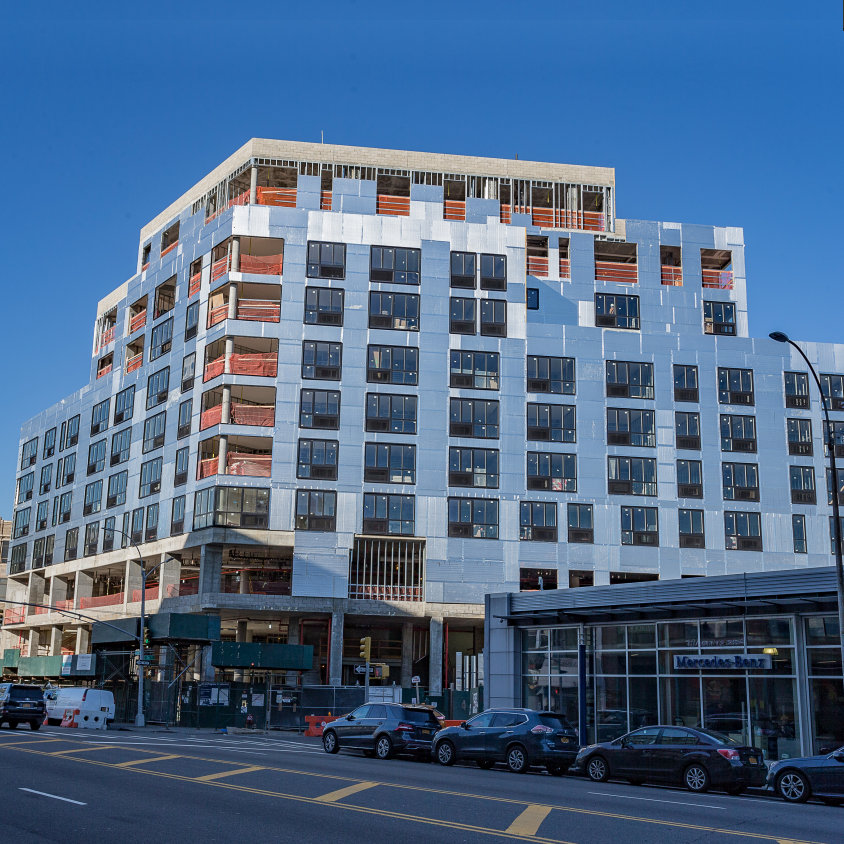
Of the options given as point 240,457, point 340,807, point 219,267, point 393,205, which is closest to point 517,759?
point 340,807

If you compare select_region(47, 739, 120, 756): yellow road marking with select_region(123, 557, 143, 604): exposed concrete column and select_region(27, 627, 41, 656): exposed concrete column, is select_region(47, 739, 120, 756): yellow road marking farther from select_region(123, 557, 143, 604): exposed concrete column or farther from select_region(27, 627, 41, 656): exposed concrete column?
select_region(27, 627, 41, 656): exposed concrete column

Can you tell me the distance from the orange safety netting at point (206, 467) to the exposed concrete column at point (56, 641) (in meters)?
26.3

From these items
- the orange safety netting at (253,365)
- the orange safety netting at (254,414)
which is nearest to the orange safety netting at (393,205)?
the orange safety netting at (253,365)

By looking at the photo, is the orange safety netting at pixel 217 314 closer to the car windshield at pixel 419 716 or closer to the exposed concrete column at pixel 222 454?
the exposed concrete column at pixel 222 454

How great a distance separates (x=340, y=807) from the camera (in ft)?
53.2

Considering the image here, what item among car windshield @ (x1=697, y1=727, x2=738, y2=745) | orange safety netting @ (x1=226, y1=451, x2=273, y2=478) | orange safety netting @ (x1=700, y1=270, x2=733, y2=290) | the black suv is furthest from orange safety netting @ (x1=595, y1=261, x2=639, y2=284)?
car windshield @ (x1=697, y1=727, x2=738, y2=745)

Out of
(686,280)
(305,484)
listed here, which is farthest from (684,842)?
(686,280)

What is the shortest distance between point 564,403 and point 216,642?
982 inches

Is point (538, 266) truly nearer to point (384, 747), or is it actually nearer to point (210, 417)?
point (210, 417)

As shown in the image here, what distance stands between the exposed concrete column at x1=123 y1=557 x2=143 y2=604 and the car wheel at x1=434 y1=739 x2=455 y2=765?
4252 centimetres

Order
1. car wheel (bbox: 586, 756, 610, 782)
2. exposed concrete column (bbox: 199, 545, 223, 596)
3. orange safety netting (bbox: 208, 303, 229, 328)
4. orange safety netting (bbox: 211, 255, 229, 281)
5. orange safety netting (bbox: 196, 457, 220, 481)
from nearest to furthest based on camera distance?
car wheel (bbox: 586, 756, 610, 782), exposed concrete column (bbox: 199, 545, 223, 596), orange safety netting (bbox: 196, 457, 220, 481), orange safety netting (bbox: 208, 303, 229, 328), orange safety netting (bbox: 211, 255, 229, 281)

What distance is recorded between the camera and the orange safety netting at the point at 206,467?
61903 millimetres

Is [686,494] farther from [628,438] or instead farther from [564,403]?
[564,403]

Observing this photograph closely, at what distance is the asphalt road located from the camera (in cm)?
1387
